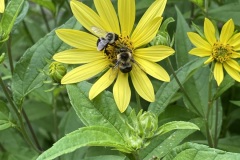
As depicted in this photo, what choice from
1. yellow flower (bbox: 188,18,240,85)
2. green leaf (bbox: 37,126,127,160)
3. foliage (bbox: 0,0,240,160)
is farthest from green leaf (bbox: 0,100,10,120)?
yellow flower (bbox: 188,18,240,85)

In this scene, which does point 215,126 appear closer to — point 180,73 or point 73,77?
point 180,73

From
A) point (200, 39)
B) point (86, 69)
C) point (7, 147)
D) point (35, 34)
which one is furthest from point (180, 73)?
point (35, 34)

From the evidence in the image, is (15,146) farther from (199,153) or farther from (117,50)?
(199,153)

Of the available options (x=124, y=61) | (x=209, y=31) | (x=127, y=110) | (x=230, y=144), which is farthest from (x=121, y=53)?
(x=230, y=144)

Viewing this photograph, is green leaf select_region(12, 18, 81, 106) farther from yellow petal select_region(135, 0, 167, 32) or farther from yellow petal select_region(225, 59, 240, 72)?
yellow petal select_region(225, 59, 240, 72)

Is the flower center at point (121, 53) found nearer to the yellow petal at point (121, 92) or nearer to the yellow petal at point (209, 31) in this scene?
the yellow petal at point (121, 92)
